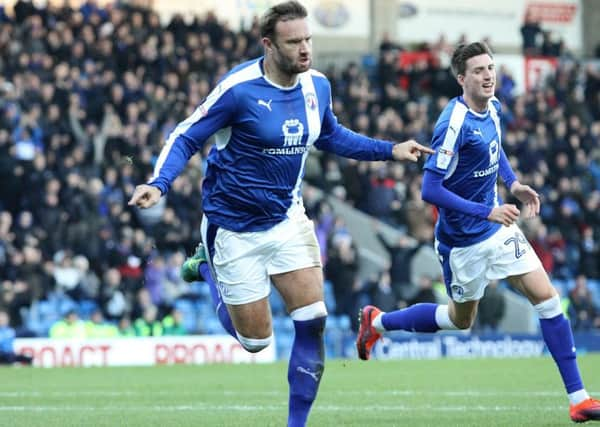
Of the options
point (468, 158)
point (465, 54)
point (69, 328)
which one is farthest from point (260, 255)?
point (69, 328)

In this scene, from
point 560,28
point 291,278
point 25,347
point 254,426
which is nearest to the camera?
point 291,278

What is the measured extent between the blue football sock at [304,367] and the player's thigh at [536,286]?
7.79ft

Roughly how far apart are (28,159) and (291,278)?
1346 cm

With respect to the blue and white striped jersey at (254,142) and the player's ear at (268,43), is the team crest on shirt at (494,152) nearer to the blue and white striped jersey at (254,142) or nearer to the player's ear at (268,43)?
the blue and white striped jersey at (254,142)

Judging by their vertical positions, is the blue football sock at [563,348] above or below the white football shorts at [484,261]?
below

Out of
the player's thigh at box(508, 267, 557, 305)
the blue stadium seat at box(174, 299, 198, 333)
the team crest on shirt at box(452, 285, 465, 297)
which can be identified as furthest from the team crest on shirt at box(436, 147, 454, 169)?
the blue stadium seat at box(174, 299, 198, 333)

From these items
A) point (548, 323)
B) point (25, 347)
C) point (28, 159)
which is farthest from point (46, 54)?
point (548, 323)

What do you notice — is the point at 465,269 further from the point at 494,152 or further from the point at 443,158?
the point at 443,158

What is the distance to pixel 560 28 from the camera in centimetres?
3562

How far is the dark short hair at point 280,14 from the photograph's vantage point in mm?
8102

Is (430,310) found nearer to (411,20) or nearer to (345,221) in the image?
(345,221)

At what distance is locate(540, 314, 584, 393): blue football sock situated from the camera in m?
9.65

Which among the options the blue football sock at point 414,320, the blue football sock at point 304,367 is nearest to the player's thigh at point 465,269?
the blue football sock at point 414,320

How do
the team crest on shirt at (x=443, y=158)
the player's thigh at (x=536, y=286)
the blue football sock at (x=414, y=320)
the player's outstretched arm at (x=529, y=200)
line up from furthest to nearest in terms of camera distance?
1. the blue football sock at (x=414, y=320)
2. the player's thigh at (x=536, y=286)
3. the team crest on shirt at (x=443, y=158)
4. the player's outstretched arm at (x=529, y=200)
